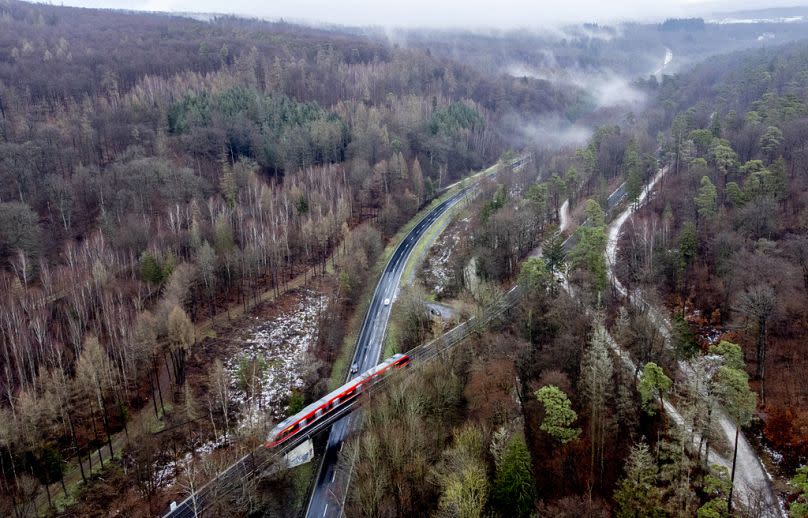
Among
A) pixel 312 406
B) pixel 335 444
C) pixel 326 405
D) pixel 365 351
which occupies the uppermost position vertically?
pixel 312 406

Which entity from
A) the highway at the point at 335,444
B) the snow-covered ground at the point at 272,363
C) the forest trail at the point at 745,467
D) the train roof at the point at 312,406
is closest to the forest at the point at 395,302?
the snow-covered ground at the point at 272,363

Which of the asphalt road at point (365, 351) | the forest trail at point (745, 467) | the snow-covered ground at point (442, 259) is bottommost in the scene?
the asphalt road at point (365, 351)

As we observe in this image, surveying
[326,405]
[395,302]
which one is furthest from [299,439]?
[395,302]

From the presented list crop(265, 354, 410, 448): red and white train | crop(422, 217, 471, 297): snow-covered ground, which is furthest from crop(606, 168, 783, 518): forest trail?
crop(422, 217, 471, 297): snow-covered ground

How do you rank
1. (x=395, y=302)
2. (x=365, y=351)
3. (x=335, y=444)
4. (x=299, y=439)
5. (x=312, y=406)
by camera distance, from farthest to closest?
1. (x=395, y=302)
2. (x=365, y=351)
3. (x=335, y=444)
4. (x=312, y=406)
5. (x=299, y=439)

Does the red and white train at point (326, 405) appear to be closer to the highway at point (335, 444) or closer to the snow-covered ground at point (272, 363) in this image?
the highway at point (335, 444)

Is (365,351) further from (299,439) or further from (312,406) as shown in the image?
(299,439)

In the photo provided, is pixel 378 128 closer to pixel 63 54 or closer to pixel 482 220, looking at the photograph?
pixel 482 220
